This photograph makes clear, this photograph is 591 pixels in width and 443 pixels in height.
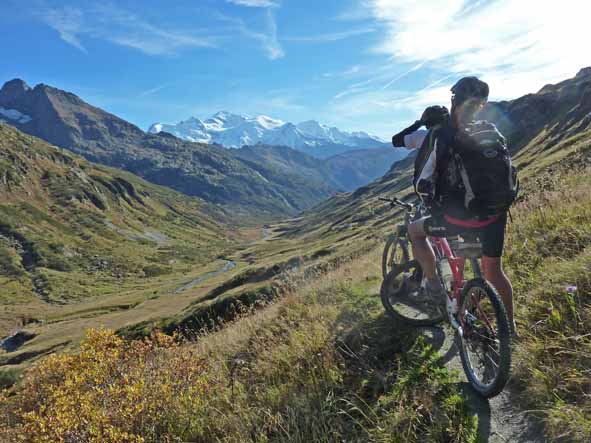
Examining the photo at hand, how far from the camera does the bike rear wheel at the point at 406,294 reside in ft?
21.4

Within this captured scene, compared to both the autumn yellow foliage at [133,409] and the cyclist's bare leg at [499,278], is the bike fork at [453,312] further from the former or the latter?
the autumn yellow foliage at [133,409]

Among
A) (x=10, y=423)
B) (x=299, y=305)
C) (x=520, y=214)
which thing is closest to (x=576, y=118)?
(x=520, y=214)

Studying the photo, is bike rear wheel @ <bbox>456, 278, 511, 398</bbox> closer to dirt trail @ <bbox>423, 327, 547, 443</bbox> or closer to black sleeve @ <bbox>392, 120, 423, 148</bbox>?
dirt trail @ <bbox>423, 327, 547, 443</bbox>

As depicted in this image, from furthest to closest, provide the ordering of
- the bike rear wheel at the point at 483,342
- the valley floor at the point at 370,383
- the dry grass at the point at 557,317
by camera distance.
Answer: the bike rear wheel at the point at 483,342 → the valley floor at the point at 370,383 → the dry grass at the point at 557,317

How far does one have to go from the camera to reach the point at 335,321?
6.82 meters

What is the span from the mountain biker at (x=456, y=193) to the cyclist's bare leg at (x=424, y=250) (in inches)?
10.8

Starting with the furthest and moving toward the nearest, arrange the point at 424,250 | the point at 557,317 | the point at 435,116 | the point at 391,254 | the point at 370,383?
the point at 391,254
the point at 424,250
the point at 435,116
the point at 370,383
the point at 557,317

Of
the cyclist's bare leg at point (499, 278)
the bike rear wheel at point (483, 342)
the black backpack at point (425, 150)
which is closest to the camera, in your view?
the bike rear wheel at point (483, 342)

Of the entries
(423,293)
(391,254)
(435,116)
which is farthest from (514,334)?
(391,254)

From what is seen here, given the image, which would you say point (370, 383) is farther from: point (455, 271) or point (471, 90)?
point (471, 90)

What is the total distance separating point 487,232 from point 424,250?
1.04m

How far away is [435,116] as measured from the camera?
537 centimetres

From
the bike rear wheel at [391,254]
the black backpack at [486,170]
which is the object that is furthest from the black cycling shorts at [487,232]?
the bike rear wheel at [391,254]

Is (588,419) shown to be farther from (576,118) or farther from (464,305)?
(576,118)
